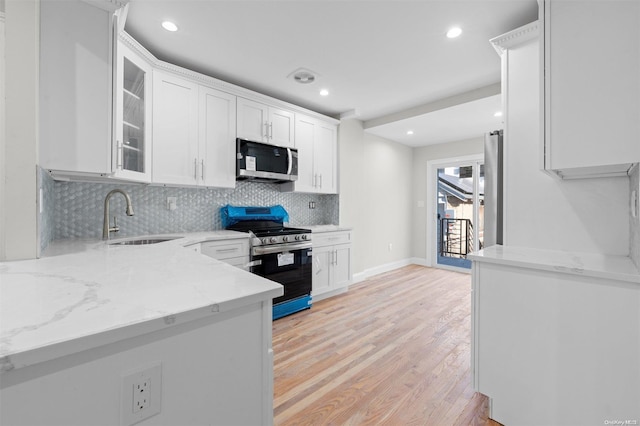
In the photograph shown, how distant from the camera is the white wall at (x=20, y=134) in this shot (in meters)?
1.17

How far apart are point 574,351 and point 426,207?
423 centimetres

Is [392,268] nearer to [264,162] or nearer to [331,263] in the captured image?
[331,263]

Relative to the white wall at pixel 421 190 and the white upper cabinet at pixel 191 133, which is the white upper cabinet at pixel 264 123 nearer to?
the white upper cabinet at pixel 191 133

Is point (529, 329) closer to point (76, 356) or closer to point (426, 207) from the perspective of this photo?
point (76, 356)

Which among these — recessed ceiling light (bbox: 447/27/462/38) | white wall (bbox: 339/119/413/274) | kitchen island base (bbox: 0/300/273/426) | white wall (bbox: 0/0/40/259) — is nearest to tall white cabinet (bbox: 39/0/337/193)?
white wall (bbox: 0/0/40/259)

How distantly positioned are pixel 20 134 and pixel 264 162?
6.58 feet

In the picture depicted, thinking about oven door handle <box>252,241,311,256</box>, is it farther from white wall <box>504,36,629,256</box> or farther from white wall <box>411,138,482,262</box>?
white wall <box>411,138,482,262</box>

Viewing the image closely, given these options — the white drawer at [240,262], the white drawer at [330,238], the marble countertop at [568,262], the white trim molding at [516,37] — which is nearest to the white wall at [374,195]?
the white drawer at [330,238]

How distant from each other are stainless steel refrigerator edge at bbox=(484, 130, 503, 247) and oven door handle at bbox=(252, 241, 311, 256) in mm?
1781

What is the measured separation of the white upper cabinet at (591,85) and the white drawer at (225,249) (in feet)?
7.77

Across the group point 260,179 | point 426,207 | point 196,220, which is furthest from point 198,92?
point 426,207

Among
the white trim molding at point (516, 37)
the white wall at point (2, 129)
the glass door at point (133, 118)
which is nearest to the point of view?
the white wall at point (2, 129)

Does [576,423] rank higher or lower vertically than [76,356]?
lower

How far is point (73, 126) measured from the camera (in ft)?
4.64
